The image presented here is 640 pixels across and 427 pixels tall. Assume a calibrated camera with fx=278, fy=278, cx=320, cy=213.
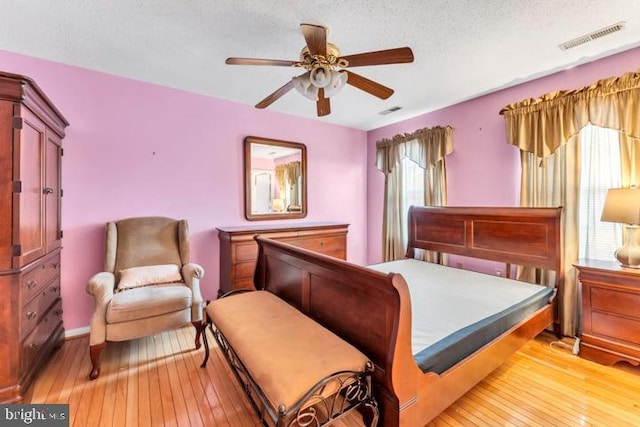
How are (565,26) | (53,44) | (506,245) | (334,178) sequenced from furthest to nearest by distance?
1. (334,178)
2. (506,245)
3. (53,44)
4. (565,26)

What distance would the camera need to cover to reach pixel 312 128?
14.4 ft

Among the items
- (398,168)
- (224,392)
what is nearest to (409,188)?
(398,168)

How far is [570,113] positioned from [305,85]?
254 centimetres

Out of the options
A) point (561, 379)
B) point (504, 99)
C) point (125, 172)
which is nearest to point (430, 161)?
point (504, 99)

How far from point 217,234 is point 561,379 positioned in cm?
359

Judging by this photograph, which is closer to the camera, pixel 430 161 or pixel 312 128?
pixel 430 161

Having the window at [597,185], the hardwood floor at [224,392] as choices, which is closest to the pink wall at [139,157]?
the hardwood floor at [224,392]

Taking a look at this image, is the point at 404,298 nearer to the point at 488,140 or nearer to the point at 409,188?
the point at 488,140

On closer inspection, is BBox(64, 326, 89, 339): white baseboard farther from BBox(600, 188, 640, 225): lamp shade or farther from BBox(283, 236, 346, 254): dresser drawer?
BBox(600, 188, 640, 225): lamp shade

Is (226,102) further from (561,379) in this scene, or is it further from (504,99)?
(561,379)

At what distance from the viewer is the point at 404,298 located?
1.28 metres

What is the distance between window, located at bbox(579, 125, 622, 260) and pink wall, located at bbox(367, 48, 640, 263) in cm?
55

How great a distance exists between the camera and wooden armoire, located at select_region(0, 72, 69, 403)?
1747 millimetres

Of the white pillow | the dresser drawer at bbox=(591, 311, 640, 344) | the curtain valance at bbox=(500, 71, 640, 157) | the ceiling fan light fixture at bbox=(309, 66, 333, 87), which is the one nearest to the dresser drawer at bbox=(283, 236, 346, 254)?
the white pillow
